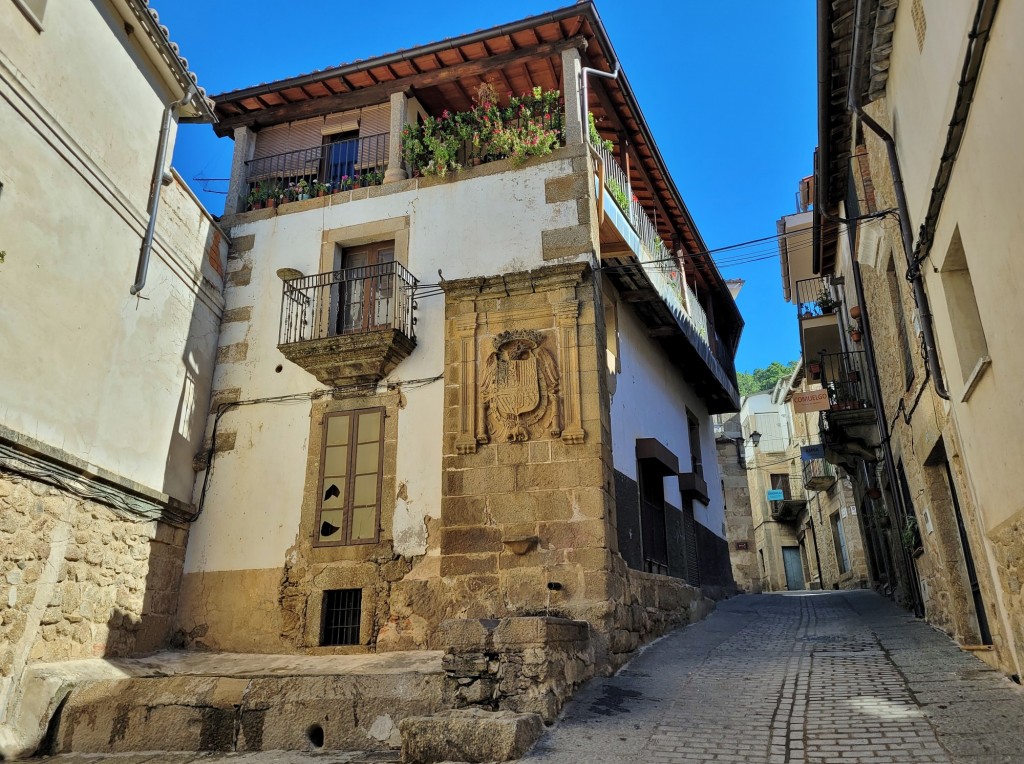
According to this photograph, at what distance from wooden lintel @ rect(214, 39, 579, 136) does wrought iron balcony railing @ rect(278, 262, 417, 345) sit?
109 inches

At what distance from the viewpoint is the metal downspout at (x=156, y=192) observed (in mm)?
8398

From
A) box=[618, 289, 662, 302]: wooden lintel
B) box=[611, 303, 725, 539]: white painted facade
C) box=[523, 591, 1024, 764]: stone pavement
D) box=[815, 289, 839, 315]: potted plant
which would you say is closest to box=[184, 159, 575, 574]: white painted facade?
box=[618, 289, 662, 302]: wooden lintel

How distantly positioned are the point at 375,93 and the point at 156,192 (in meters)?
3.60

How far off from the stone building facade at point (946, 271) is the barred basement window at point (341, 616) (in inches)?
241

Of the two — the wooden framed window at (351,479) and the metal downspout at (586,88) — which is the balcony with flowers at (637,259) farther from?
the wooden framed window at (351,479)

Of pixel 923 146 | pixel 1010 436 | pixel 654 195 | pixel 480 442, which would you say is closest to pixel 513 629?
pixel 480 442

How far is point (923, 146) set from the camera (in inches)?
243

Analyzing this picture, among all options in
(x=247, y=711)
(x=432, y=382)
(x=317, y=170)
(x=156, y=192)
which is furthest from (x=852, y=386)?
(x=156, y=192)

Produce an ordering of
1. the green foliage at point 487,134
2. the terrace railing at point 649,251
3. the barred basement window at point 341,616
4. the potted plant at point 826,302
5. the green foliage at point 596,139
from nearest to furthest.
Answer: the barred basement window at point 341,616, the green foliage at point 487,134, the green foliage at point 596,139, the terrace railing at point 649,251, the potted plant at point 826,302

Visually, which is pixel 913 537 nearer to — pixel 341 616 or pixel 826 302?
pixel 341 616

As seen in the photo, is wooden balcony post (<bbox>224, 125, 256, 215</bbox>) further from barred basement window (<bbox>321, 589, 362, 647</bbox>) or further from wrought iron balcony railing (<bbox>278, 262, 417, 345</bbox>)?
barred basement window (<bbox>321, 589, 362, 647</bbox>)

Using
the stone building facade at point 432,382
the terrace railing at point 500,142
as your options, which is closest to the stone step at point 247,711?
the stone building facade at point 432,382

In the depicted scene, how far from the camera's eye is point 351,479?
877 centimetres

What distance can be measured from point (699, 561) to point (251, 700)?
29.5 feet
